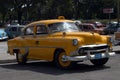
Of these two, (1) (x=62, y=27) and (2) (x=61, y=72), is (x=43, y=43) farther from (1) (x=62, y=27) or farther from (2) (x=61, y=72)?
(2) (x=61, y=72)

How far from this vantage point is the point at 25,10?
7331cm

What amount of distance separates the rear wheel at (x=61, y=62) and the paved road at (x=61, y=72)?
0.64 ft

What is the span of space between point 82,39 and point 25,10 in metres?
60.7

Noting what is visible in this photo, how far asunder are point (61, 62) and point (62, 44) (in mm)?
664

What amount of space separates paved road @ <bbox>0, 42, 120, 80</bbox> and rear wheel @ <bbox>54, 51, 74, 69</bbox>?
0.20 meters

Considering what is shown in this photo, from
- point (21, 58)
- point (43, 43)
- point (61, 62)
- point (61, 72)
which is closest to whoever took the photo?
point (61, 72)

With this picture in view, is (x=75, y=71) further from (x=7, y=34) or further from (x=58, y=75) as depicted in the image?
(x=7, y=34)

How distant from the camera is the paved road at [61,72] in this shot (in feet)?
38.5

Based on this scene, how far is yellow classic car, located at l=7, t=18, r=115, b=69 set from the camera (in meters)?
13.1

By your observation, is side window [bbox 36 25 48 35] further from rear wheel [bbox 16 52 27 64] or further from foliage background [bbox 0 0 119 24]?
foliage background [bbox 0 0 119 24]

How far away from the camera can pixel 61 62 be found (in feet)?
44.7

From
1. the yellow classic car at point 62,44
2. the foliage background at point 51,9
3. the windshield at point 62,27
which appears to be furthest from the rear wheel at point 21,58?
the foliage background at point 51,9

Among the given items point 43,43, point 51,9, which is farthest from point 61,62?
point 51,9

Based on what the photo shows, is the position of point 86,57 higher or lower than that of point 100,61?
higher
